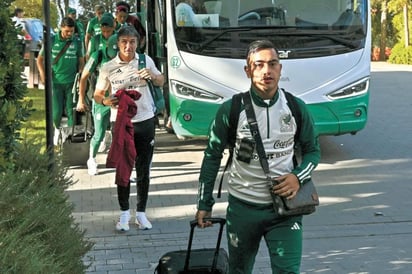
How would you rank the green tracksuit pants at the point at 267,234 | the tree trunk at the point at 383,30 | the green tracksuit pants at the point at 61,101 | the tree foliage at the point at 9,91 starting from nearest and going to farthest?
the tree foliage at the point at 9,91 < the green tracksuit pants at the point at 267,234 < the green tracksuit pants at the point at 61,101 < the tree trunk at the point at 383,30

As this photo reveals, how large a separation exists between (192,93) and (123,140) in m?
3.07

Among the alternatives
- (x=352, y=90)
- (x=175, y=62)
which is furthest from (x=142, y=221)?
(x=352, y=90)

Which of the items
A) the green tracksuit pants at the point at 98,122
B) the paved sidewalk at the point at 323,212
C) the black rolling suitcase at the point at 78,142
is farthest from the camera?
the black rolling suitcase at the point at 78,142

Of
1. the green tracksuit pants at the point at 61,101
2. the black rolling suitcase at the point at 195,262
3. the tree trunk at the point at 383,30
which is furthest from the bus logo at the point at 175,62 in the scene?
the tree trunk at the point at 383,30

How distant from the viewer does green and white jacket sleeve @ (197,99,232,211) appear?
12.9 ft

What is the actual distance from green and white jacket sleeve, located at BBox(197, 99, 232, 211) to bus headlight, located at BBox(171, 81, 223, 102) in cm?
507

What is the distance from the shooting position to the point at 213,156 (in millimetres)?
4004

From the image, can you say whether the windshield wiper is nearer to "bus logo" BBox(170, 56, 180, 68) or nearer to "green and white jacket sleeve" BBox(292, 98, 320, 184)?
"bus logo" BBox(170, 56, 180, 68)

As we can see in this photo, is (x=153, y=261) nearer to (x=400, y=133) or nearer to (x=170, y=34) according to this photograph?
(x=170, y=34)

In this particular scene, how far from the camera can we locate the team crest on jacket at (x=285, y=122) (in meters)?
3.88

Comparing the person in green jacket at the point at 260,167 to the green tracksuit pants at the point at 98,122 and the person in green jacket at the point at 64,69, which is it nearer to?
the green tracksuit pants at the point at 98,122

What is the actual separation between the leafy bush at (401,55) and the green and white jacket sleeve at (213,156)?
3238cm

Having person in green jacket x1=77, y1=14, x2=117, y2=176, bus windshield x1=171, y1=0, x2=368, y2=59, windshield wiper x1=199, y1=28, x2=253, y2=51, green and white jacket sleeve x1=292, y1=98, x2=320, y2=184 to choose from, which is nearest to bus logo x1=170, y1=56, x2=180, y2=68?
bus windshield x1=171, y1=0, x2=368, y2=59

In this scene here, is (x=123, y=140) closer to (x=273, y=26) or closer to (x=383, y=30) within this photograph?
(x=273, y=26)
